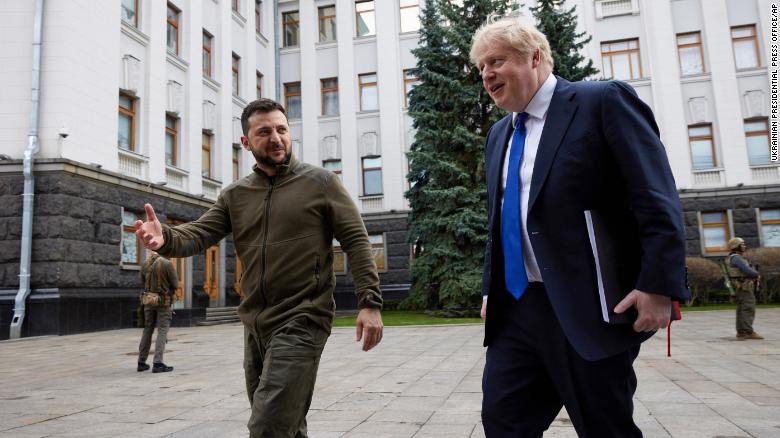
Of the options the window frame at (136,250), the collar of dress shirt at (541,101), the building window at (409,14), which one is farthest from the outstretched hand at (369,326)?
the building window at (409,14)

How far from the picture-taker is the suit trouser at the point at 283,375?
102 inches

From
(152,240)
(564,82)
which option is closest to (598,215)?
(564,82)

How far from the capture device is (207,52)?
23.4 metres

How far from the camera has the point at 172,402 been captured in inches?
237

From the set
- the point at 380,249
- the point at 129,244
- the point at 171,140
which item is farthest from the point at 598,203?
the point at 380,249

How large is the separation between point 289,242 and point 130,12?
61.5 ft

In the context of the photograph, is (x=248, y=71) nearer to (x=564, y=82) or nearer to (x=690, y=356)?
(x=690, y=356)

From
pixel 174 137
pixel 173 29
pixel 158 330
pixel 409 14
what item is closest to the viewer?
pixel 158 330

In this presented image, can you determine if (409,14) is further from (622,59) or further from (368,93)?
(622,59)

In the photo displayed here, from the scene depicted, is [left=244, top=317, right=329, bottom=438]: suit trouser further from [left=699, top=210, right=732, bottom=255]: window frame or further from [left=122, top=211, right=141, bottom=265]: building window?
[left=699, top=210, right=732, bottom=255]: window frame

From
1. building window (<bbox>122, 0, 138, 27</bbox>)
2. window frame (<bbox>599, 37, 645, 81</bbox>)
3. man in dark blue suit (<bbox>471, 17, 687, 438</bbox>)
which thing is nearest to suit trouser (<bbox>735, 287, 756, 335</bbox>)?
man in dark blue suit (<bbox>471, 17, 687, 438</bbox>)

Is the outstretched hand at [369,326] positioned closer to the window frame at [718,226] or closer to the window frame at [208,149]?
the window frame at [208,149]

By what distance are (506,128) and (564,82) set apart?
332 mm

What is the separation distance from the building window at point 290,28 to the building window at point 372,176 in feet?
24.2
